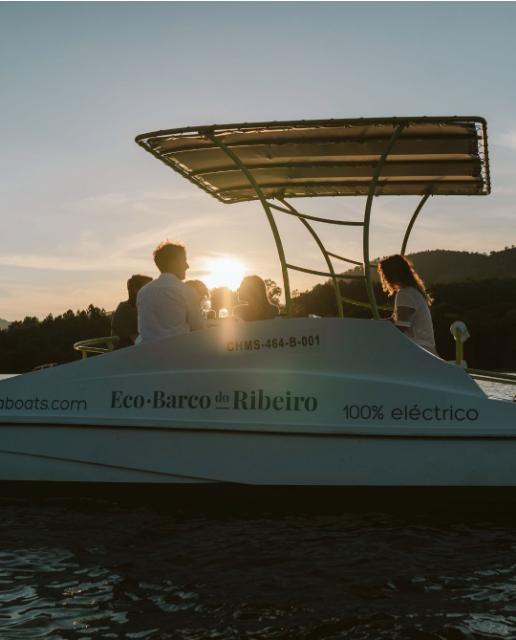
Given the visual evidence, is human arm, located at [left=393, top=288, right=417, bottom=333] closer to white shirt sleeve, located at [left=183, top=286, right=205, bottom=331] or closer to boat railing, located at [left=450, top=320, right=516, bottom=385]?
boat railing, located at [left=450, top=320, right=516, bottom=385]

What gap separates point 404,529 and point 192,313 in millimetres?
2135

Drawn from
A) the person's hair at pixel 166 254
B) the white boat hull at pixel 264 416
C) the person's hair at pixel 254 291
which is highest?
the person's hair at pixel 166 254

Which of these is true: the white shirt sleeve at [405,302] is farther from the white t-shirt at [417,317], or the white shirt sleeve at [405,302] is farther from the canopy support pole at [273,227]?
the canopy support pole at [273,227]

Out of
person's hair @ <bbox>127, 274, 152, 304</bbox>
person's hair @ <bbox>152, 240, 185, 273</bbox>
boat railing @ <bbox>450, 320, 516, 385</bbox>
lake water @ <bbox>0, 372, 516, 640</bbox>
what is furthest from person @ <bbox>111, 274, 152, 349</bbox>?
boat railing @ <bbox>450, 320, 516, 385</bbox>

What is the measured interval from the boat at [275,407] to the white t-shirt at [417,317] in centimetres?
27

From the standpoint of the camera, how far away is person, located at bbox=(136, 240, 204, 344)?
235 inches

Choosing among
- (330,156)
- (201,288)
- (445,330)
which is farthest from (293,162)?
(445,330)

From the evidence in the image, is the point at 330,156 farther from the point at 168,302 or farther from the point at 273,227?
the point at 168,302

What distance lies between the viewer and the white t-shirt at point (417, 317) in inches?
240

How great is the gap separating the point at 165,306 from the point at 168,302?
0.04 m

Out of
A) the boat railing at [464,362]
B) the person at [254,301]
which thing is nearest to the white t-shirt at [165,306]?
the person at [254,301]

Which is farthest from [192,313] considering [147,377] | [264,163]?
[264,163]

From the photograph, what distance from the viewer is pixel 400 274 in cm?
616

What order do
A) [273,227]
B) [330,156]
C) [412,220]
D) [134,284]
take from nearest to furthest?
[273,227]
[330,156]
[134,284]
[412,220]
